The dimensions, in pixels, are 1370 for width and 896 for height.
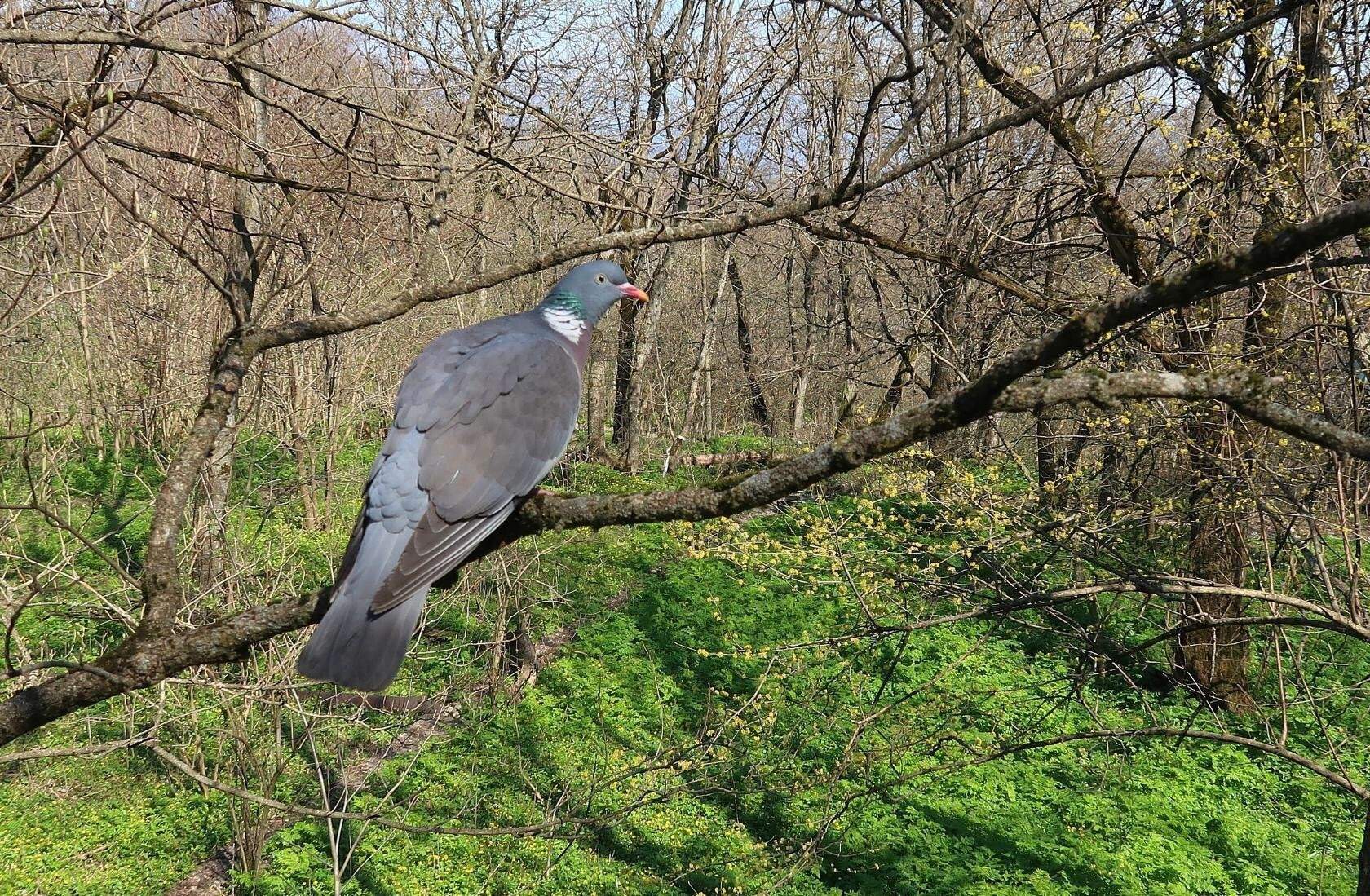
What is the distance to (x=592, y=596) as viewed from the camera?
9578 millimetres

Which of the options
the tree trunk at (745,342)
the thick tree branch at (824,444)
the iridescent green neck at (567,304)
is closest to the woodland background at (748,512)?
the thick tree branch at (824,444)

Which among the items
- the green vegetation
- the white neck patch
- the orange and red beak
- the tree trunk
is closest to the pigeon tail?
the white neck patch

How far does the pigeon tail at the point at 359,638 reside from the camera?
2197mm

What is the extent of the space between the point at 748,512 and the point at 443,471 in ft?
15.5

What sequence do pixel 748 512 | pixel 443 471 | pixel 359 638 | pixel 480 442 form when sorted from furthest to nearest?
pixel 748 512, pixel 480 442, pixel 443 471, pixel 359 638

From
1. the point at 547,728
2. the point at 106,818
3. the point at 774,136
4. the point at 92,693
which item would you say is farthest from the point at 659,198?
the point at 92,693

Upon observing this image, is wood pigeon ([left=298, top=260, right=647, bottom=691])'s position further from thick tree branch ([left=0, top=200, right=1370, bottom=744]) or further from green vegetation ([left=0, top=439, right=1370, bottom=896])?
green vegetation ([left=0, top=439, right=1370, bottom=896])

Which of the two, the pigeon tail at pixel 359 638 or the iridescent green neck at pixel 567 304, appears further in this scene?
the iridescent green neck at pixel 567 304

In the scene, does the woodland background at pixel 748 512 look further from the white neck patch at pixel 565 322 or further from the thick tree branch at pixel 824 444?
the white neck patch at pixel 565 322

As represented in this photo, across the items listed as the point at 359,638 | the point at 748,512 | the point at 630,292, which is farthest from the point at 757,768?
the point at 359,638

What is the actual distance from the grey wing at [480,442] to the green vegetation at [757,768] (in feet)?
6.92

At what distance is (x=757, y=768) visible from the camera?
607cm

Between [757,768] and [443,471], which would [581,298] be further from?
[757,768]

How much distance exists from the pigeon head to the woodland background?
185mm
